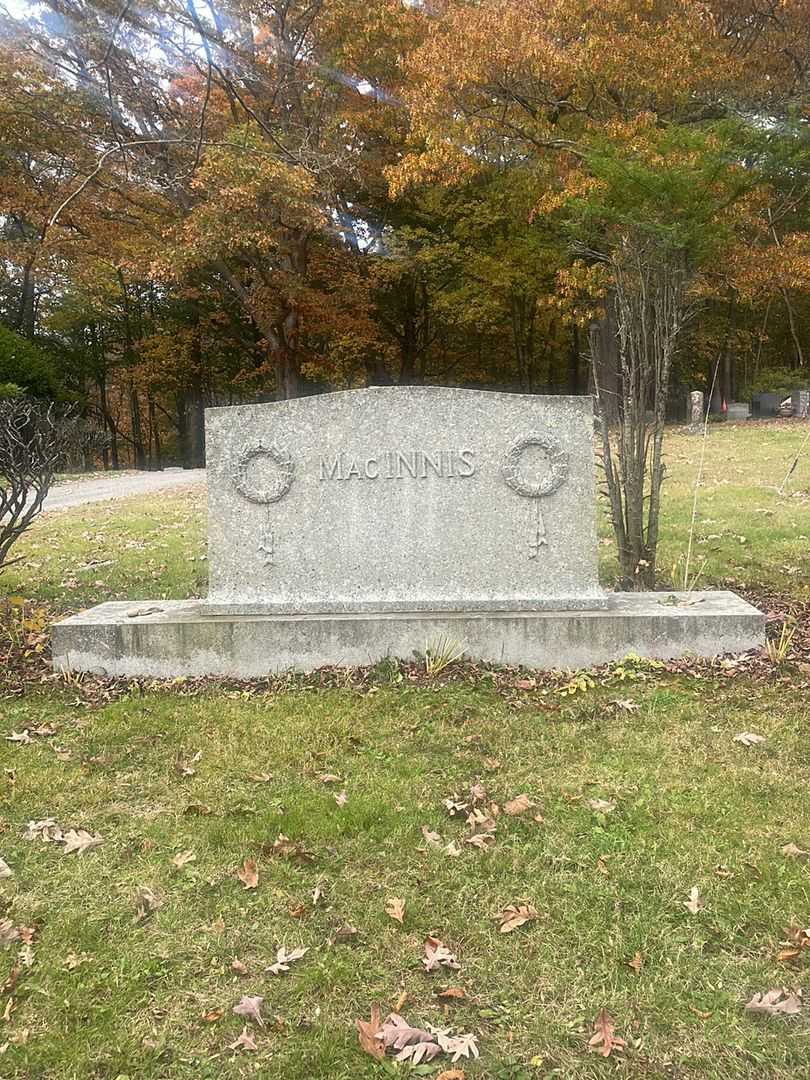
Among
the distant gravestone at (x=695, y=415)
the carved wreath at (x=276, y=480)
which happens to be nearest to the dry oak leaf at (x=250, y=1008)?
the carved wreath at (x=276, y=480)

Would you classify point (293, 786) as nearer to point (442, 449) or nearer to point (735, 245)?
point (442, 449)

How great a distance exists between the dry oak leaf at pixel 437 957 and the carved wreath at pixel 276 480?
3.04 meters

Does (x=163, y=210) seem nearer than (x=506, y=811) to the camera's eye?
No

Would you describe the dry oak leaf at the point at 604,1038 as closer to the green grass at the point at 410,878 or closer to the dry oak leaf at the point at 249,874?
the green grass at the point at 410,878

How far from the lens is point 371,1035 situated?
7.22ft

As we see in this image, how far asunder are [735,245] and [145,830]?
20.3m

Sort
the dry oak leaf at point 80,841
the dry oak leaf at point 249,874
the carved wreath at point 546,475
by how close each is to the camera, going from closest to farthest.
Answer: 1. the dry oak leaf at point 249,874
2. the dry oak leaf at point 80,841
3. the carved wreath at point 546,475

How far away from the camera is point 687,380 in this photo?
32594 mm

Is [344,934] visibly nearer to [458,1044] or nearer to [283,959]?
[283,959]

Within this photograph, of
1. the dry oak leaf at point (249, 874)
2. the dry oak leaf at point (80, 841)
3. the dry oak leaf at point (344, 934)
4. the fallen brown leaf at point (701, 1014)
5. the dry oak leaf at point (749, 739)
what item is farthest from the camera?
the dry oak leaf at point (749, 739)

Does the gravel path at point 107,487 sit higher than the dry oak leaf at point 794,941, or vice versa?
the gravel path at point 107,487

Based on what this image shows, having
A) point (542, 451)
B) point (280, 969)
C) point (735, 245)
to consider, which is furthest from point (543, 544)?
point (735, 245)

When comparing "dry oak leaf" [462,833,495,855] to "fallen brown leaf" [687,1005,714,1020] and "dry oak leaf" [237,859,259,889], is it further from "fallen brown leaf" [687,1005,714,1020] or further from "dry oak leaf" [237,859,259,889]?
"fallen brown leaf" [687,1005,714,1020]

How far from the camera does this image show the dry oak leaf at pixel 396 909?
8.75 feet
